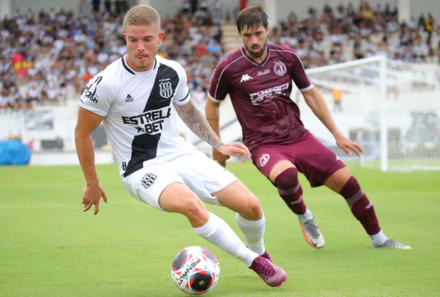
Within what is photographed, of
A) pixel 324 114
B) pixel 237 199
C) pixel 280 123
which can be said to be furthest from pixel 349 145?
pixel 237 199

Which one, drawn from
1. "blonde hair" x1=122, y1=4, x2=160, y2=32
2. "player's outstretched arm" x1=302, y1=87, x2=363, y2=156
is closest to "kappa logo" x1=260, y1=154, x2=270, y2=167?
"player's outstretched arm" x1=302, y1=87, x2=363, y2=156

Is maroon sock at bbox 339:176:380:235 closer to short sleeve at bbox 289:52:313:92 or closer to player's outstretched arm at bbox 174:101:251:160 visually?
short sleeve at bbox 289:52:313:92

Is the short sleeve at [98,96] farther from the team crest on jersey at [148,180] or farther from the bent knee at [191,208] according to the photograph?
the bent knee at [191,208]

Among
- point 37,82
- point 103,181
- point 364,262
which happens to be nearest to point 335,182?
point 364,262

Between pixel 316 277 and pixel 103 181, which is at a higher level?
pixel 316 277

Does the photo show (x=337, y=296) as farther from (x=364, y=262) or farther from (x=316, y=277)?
(x=364, y=262)

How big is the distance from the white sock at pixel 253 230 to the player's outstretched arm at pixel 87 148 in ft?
4.07

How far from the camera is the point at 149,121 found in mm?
5840

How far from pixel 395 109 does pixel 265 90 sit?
11.8m

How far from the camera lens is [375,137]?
1919 cm

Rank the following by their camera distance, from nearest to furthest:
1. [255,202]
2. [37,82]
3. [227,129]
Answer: [255,202] → [227,129] → [37,82]

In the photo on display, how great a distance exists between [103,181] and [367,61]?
706cm

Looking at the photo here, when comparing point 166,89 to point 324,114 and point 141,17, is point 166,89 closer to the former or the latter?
point 141,17

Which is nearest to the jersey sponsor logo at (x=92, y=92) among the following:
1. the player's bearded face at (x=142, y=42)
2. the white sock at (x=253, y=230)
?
the player's bearded face at (x=142, y=42)
